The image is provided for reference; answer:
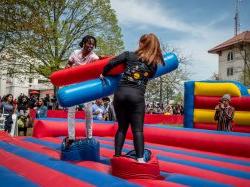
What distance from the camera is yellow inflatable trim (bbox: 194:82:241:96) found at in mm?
7961

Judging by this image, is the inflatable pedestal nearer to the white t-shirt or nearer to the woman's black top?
the woman's black top

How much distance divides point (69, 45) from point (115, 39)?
10.1ft

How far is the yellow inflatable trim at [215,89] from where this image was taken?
796cm

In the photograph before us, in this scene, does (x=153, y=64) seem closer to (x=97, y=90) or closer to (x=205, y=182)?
(x=97, y=90)

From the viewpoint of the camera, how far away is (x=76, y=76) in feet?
15.8

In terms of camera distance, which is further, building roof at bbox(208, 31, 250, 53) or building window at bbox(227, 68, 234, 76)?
building window at bbox(227, 68, 234, 76)

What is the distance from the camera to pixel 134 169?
136 inches

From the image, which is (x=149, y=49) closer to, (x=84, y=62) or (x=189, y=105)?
(x=84, y=62)

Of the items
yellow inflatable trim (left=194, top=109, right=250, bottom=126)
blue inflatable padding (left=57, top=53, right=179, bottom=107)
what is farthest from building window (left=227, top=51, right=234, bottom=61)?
blue inflatable padding (left=57, top=53, right=179, bottom=107)

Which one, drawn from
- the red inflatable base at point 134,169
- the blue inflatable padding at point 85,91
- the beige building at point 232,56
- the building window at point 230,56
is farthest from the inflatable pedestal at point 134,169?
the building window at point 230,56

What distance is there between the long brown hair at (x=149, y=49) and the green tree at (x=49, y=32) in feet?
52.1

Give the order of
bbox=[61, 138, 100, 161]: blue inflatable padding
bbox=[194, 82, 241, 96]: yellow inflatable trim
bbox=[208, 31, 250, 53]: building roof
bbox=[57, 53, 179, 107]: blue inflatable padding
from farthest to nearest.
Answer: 1. bbox=[208, 31, 250, 53]: building roof
2. bbox=[194, 82, 241, 96]: yellow inflatable trim
3. bbox=[61, 138, 100, 161]: blue inflatable padding
4. bbox=[57, 53, 179, 107]: blue inflatable padding

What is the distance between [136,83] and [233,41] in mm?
44164

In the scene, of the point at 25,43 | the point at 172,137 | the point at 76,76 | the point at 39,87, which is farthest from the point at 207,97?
the point at 39,87
